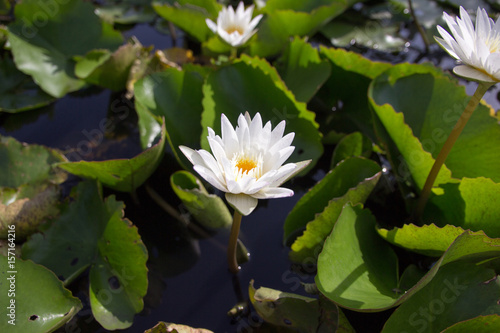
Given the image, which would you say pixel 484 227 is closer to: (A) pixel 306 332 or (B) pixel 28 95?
(A) pixel 306 332

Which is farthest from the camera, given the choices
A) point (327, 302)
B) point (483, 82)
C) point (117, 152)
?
point (117, 152)

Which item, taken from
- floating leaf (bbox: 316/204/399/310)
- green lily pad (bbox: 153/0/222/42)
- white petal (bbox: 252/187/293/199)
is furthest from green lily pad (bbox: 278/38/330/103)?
white petal (bbox: 252/187/293/199)

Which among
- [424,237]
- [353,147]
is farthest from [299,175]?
[424,237]

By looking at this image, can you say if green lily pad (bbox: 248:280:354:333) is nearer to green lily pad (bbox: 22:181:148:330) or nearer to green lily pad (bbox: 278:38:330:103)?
green lily pad (bbox: 22:181:148:330)

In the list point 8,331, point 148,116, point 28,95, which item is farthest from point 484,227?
point 28,95

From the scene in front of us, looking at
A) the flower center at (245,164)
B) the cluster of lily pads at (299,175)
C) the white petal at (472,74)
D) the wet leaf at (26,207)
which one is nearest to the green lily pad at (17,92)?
the cluster of lily pads at (299,175)

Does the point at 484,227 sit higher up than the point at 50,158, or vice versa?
the point at 484,227
